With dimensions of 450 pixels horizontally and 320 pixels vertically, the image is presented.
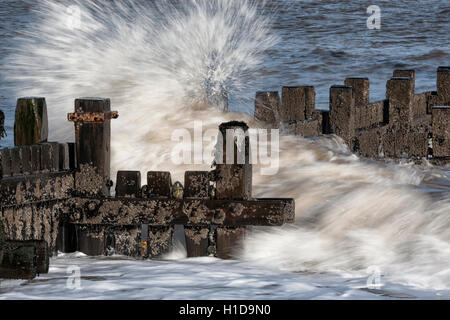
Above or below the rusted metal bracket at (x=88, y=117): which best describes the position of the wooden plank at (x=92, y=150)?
below

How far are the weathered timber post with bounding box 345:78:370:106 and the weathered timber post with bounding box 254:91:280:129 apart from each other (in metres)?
2.05

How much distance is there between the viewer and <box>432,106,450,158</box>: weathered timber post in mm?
11641

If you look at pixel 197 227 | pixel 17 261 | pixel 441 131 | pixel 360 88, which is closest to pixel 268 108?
pixel 360 88

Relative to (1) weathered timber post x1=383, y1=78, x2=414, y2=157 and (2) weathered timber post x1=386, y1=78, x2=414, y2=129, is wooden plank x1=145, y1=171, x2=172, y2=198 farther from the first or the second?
(2) weathered timber post x1=386, y1=78, x2=414, y2=129

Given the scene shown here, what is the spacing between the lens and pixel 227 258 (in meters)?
7.43

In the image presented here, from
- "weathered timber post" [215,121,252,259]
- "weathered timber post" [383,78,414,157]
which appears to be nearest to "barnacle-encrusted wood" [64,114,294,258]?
"weathered timber post" [215,121,252,259]

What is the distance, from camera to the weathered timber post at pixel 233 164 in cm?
702

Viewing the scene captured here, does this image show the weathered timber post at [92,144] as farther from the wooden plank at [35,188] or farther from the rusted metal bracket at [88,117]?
the wooden plank at [35,188]

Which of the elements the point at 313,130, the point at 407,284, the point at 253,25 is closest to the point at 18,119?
the point at 407,284

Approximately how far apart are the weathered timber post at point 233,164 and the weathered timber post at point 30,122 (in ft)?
5.01

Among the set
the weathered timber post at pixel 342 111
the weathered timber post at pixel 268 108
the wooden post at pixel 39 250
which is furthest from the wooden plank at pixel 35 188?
the weathered timber post at pixel 342 111
